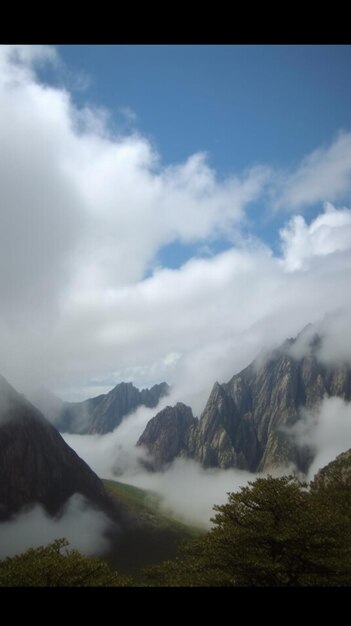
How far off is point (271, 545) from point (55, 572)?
18.9 m

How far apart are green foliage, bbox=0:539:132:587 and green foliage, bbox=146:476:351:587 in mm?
5709

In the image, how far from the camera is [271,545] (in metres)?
32.6

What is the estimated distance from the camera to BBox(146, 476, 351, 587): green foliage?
2988cm

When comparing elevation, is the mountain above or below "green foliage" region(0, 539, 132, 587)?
below

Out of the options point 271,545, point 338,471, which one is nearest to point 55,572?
point 271,545

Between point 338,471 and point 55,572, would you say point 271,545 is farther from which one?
point 338,471

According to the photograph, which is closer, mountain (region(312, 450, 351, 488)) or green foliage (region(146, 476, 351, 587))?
green foliage (region(146, 476, 351, 587))

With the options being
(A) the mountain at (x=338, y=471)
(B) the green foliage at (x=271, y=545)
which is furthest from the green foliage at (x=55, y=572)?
(A) the mountain at (x=338, y=471)

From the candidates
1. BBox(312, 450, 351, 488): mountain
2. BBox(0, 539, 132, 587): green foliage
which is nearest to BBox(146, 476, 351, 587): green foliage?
BBox(0, 539, 132, 587): green foliage

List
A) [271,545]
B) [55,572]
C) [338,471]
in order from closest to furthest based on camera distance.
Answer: [55,572] < [271,545] < [338,471]

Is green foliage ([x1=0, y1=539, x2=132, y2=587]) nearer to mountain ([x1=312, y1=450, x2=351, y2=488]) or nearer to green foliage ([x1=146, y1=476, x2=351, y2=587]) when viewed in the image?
green foliage ([x1=146, y1=476, x2=351, y2=587])

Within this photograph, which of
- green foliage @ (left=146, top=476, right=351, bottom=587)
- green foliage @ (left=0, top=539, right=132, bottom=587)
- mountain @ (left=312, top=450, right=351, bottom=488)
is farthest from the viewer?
mountain @ (left=312, top=450, right=351, bottom=488)

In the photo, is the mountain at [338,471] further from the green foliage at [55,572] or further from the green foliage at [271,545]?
the green foliage at [55,572]
